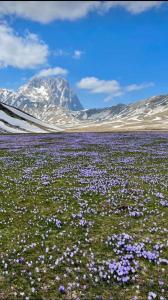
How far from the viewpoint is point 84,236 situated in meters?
14.4

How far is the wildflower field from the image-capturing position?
415 inches

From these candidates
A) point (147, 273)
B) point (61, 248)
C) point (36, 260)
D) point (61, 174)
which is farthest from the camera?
point (61, 174)

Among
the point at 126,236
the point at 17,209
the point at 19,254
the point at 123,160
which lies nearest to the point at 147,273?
the point at 126,236

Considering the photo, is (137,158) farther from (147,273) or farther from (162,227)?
(147,273)

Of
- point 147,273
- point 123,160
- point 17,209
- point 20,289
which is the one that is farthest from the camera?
point 123,160

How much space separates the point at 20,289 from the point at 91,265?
2686 mm

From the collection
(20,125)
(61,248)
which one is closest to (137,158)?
(61,248)

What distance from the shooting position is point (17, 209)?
18188 millimetres

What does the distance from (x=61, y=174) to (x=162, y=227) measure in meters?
13.7

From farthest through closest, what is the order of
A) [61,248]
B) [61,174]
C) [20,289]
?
[61,174], [61,248], [20,289]

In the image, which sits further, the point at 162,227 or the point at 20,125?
the point at 20,125

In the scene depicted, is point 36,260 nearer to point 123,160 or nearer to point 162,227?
point 162,227

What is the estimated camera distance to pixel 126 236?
14.1m

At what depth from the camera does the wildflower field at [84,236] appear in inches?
415
